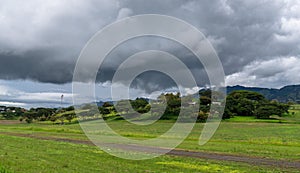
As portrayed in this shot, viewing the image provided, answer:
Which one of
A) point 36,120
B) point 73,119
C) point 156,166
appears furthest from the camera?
point 36,120

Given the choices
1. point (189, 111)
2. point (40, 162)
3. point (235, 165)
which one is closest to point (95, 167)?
point (40, 162)

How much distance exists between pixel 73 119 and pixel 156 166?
416 feet

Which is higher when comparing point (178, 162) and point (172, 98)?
point (172, 98)

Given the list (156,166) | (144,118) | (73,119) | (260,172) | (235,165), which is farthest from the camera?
(73,119)

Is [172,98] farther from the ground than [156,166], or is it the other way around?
[172,98]

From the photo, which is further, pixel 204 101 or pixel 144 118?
pixel 204 101

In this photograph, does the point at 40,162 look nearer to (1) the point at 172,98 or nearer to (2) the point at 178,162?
(2) the point at 178,162

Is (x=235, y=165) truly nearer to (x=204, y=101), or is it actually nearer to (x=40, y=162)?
(x=40, y=162)

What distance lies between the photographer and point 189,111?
116625 millimetres

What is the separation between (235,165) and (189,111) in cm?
9271

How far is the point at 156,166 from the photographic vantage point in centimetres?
2278

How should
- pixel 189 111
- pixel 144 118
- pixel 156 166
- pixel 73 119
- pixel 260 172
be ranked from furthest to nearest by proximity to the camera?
pixel 73 119 → pixel 144 118 → pixel 189 111 → pixel 156 166 → pixel 260 172

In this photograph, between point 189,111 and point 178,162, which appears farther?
point 189,111

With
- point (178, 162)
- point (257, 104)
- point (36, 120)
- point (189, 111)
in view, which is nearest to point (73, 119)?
point (36, 120)
